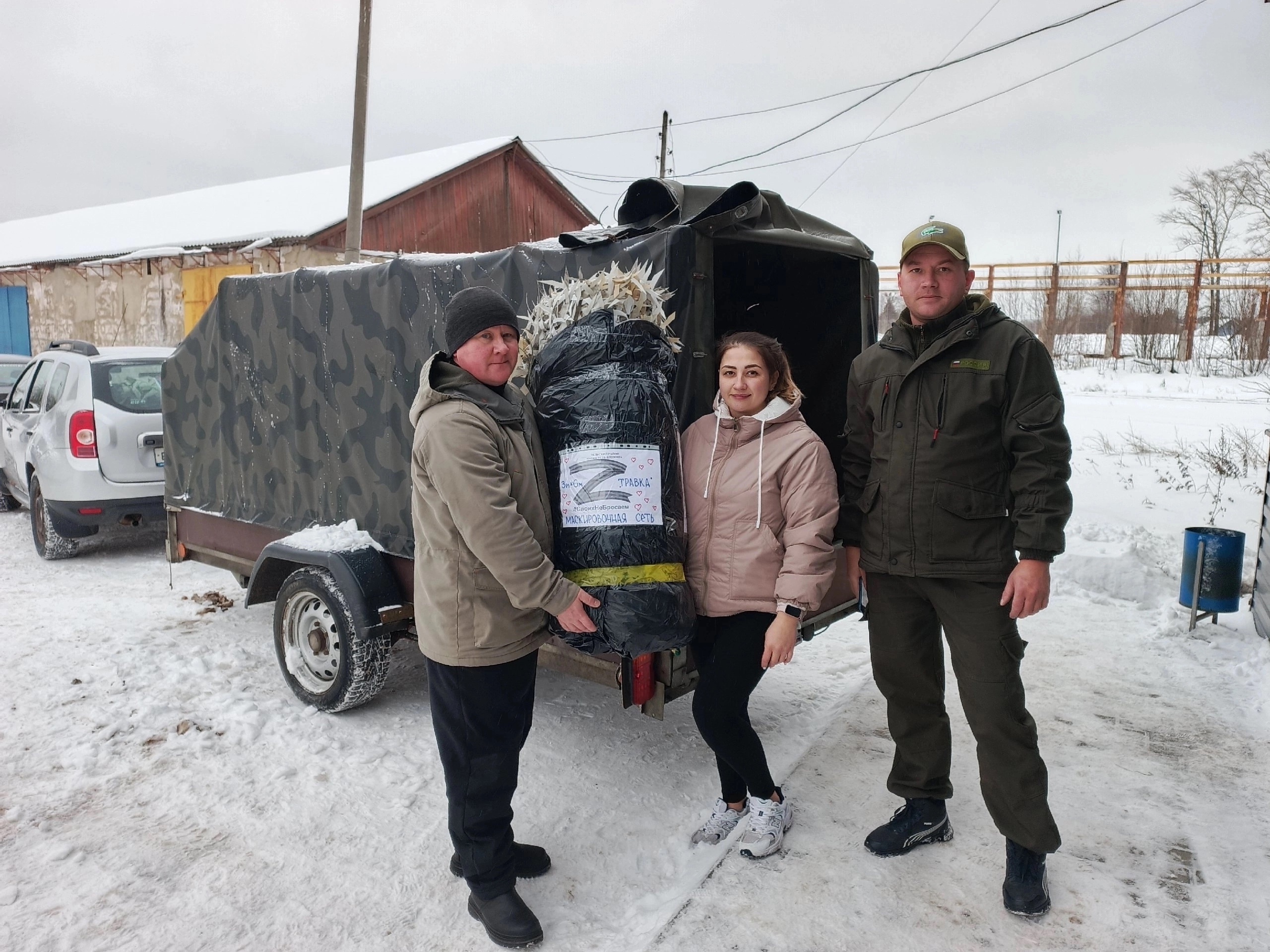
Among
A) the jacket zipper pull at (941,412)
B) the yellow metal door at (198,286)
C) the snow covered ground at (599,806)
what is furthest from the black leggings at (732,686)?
the yellow metal door at (198,286)

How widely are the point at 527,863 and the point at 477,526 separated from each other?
129cm

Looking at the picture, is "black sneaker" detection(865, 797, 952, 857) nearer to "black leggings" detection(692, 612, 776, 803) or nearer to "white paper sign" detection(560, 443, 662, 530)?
"black leggings" detection(692, 612, 776, 803)

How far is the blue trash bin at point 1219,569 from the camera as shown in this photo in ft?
16.2

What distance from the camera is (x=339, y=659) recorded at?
390 centimetres

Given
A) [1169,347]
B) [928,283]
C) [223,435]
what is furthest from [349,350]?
[1169,347]

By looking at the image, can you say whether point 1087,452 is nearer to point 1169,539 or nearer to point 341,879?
point 1169,539

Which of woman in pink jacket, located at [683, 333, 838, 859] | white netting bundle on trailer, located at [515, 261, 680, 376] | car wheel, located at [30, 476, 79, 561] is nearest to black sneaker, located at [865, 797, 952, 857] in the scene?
woman in pink jacket, located at [683, 333, 838, 859]

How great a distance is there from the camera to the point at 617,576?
241 centimetres

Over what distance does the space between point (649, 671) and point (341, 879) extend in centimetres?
124

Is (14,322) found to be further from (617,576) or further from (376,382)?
(617,576)

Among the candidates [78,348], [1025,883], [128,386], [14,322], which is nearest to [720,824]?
[1025,883]

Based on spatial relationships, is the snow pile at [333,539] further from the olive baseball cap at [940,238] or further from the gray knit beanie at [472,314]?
the olive baseball cap at [940,238]

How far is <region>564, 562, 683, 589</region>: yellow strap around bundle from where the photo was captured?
2.40 metres

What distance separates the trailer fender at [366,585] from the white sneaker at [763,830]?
1.83 metres
